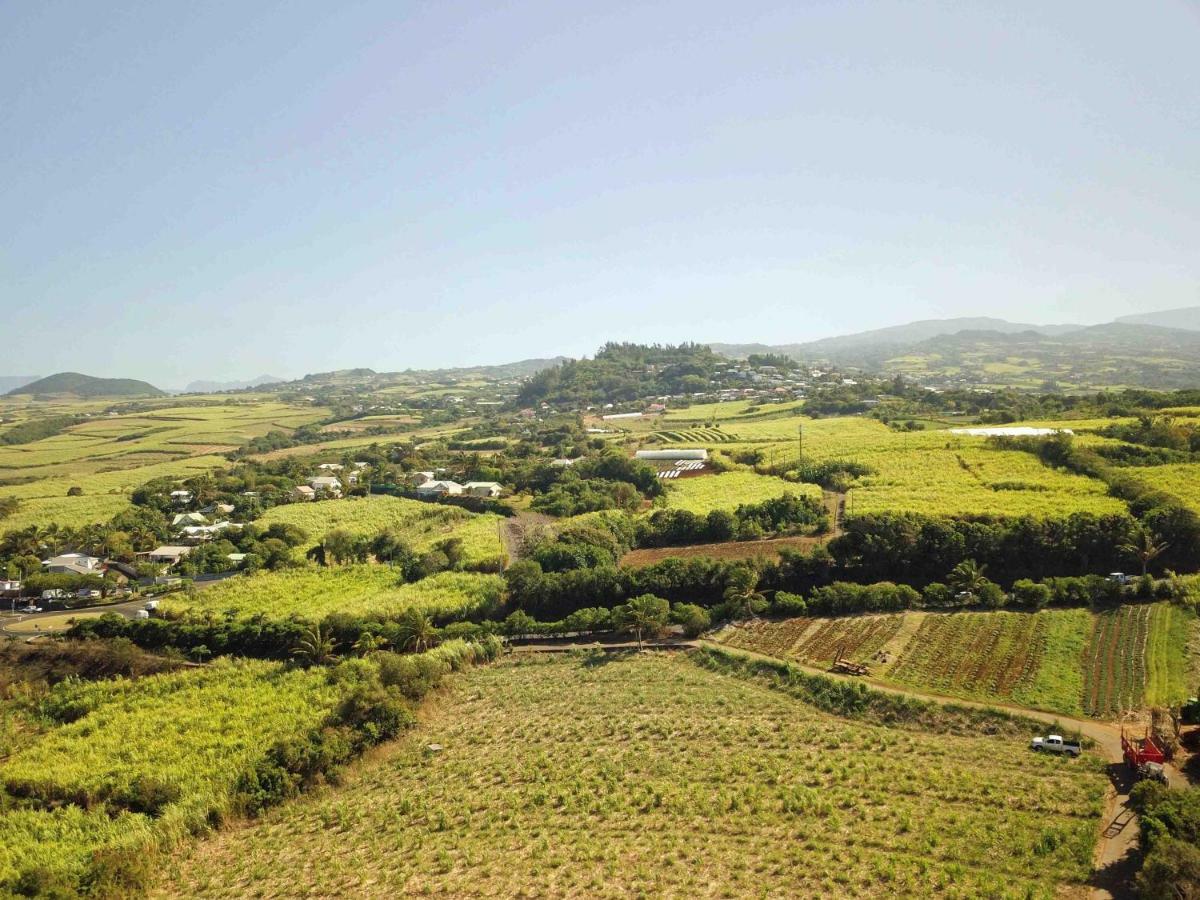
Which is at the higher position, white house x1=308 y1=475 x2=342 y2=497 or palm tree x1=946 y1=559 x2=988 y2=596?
white house x1=308 y1=475 x2=342 y2=497

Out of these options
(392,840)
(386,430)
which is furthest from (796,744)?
(386,430)

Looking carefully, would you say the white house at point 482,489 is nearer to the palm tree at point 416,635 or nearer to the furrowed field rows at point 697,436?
the furrowed field rows at point 697,436

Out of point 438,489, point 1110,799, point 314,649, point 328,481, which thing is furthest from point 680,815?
point 328,481

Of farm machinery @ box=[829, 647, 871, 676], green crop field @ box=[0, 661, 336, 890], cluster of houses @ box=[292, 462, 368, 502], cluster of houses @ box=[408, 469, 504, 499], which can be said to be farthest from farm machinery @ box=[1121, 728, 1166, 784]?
cluster of houses @ box=[292, 462, 368, 502]

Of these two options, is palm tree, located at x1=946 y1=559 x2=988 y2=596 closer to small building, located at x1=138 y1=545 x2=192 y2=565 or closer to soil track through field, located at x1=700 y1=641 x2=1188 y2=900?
soil track through field, located at x1=700 y1=641 x2=1188 y2=900

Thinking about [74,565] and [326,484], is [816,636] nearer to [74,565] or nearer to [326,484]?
[74,565]
